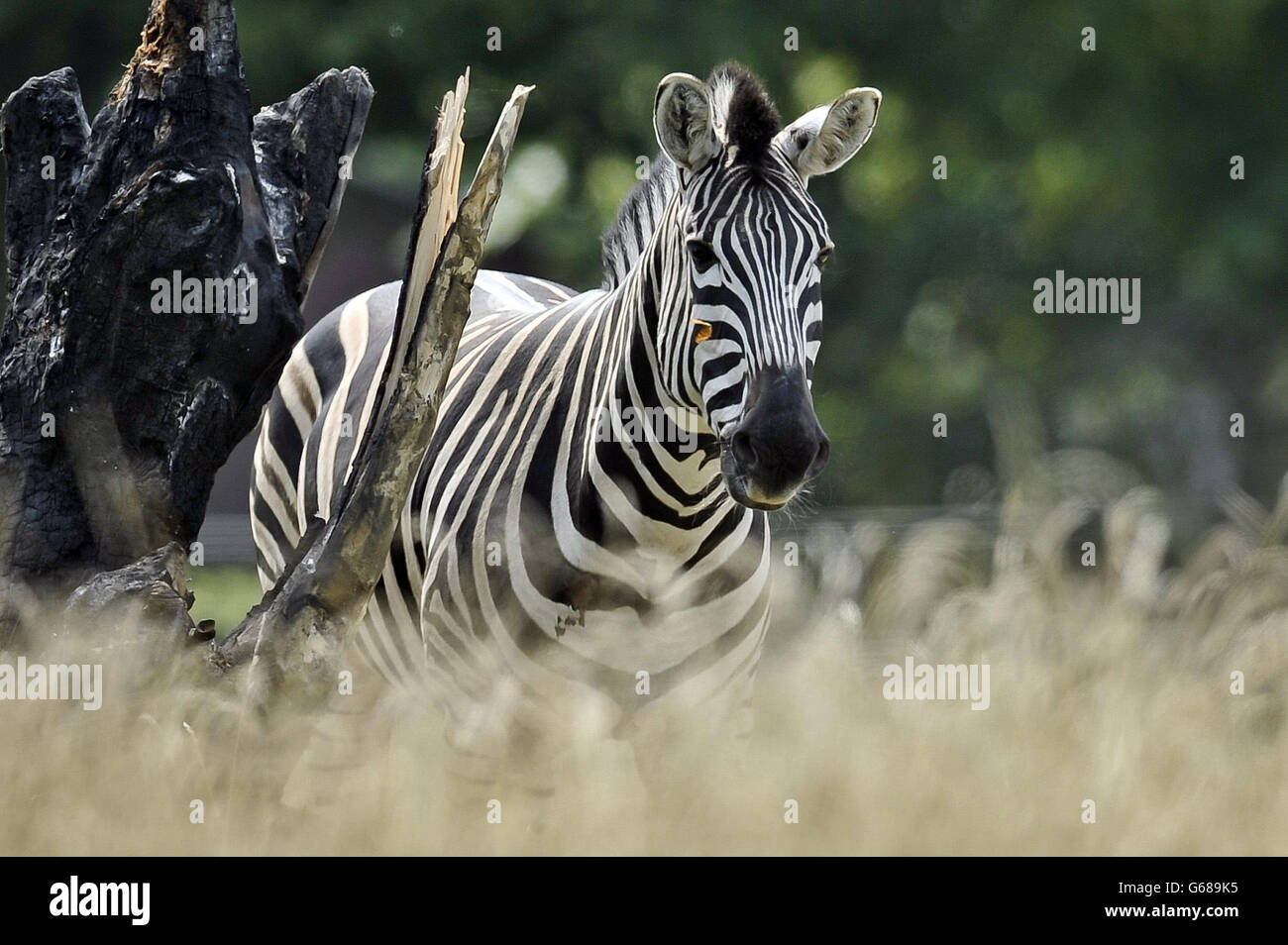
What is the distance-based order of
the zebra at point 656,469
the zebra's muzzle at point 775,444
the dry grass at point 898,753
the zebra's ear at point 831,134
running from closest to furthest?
the dry grass at point 898,753 → the zebra's muzzle at point 775,444 → the zebra at point 656,469 → the zebra's ear at point 831,134

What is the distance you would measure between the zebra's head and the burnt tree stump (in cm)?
116

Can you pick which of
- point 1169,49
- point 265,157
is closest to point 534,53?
point 1169,49

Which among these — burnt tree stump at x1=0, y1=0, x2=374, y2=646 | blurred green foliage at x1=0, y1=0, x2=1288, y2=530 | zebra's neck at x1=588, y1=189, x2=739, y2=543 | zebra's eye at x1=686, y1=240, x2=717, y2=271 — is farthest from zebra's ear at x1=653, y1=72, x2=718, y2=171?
blurred green foliage at x1=0, y1=0, x2=1288, y2=530

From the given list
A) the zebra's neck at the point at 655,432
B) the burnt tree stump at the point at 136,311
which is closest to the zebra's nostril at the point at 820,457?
the zebra's neck at the point at 655,432

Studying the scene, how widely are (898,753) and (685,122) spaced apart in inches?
64.1

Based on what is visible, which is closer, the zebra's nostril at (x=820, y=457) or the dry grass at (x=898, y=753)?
the dry grass at (x=898, y=753)

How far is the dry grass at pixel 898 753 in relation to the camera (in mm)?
3561

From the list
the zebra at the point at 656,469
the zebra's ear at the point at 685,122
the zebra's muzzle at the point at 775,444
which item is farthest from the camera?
the zebra's ear at the point at 685,122

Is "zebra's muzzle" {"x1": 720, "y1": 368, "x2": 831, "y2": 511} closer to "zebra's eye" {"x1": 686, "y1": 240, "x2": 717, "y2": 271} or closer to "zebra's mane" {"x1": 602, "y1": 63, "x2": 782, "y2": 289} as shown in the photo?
"zebra's eye" {"x1": 686, "y1": 240, "x2": 717, "y2": 271}

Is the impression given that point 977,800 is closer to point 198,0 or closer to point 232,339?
point 232,339

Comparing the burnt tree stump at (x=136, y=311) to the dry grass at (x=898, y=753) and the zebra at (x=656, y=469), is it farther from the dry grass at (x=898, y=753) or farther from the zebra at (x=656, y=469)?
the dry grass at (x=898, y=753)

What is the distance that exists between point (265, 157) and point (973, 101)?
10.6 metres

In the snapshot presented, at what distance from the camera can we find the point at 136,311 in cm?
435

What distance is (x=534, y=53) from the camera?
14.4 meters
